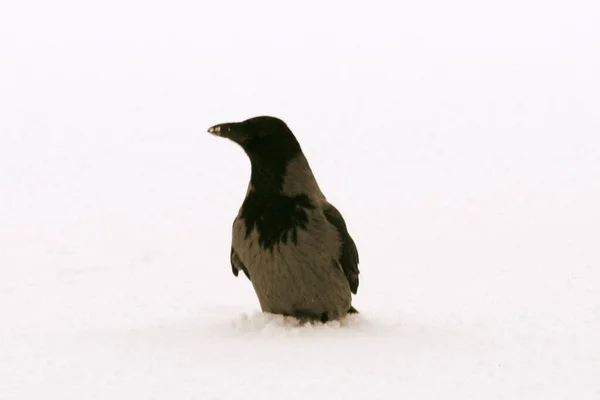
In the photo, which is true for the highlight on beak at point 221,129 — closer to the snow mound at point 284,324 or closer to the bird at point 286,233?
the bird at point 286,233

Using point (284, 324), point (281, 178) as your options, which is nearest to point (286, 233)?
point (281, 178)

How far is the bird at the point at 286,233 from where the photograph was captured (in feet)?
18.9

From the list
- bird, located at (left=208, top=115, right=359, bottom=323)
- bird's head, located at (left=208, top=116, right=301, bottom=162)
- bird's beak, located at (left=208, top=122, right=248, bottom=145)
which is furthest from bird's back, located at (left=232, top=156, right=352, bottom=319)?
bird's beak, located at (left=208, top=122, right=248, bottom=145)

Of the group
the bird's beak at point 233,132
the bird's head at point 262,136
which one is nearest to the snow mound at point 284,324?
the bird's head at point 262,136

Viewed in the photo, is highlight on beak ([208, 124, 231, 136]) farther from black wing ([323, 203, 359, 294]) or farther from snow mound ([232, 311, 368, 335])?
snow mound ([232, 311, 368, 335])

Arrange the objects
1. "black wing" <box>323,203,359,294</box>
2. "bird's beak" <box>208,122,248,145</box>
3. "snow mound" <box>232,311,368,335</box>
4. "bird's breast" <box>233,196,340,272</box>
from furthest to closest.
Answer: "black wing" <box>323,203,359,294</box> < "bird's beak" <box>208,122,248,145</box> < "bird's breast" <box>233,196,340,272</box> < "snow mound" <box>232,311,368,335</box>

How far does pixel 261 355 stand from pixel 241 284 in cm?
398

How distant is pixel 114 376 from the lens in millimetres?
4508

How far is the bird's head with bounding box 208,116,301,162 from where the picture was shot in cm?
585

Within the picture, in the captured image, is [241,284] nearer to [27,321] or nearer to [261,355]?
[27,321]

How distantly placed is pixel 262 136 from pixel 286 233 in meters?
0.58

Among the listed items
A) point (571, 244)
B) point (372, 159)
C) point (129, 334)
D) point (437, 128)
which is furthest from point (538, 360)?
point (437, 128)

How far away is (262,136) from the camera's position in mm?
5875

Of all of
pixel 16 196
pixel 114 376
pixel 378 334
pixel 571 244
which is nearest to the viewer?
pixel 114 376
